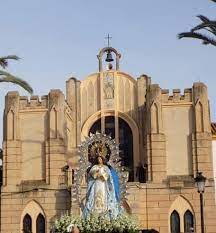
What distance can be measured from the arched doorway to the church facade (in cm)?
6

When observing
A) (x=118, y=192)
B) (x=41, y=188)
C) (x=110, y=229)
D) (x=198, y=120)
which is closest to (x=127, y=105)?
(x=198, y=120)

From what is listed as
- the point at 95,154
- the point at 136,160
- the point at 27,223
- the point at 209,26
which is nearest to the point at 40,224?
the point at 27,223

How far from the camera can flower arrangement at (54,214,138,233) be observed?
2167 centimetres

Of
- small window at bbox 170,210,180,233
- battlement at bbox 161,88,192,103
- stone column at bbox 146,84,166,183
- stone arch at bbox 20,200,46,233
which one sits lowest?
small window at bbox 170,210,180,233

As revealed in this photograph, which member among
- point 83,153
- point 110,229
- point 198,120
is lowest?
point 110,229

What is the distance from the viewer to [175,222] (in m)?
34.7

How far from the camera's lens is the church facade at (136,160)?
34.4 metres

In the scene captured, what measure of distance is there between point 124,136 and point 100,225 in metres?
16.7

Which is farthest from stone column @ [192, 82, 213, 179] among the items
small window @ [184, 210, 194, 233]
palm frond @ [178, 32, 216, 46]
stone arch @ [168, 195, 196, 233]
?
palm frond @ [178, 32, 216, 46]

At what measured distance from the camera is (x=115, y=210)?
2683cm

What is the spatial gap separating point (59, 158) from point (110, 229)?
1421cm

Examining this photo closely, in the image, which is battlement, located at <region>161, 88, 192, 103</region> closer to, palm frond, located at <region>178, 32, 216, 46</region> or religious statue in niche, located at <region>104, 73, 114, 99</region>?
religious statue in niche, located at <region>104, 73, 114, 99</region>

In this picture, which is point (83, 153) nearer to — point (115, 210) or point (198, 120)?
point (115, 210)

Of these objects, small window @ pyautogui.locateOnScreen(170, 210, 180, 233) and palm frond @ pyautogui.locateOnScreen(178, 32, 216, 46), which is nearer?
palm frond @ pyautogui.locateOnScreen(178, 32, 216, 46)
